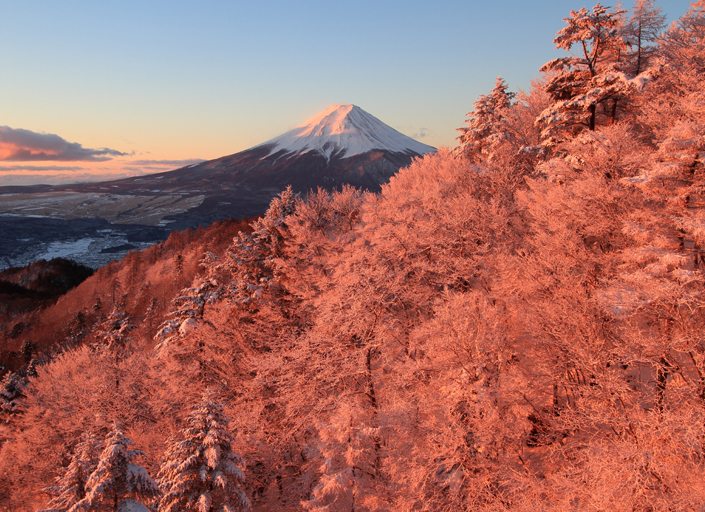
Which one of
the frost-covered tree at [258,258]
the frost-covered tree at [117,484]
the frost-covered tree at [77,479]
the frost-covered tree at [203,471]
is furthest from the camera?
the frost-covered tree at [258,258]

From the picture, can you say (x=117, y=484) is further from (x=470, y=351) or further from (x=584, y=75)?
(x=584, y=75)

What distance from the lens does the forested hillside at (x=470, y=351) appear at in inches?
436

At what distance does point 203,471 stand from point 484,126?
2382 centimetres

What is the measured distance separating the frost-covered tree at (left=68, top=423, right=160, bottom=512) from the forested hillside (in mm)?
59

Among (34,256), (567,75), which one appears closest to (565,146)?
(567,75)

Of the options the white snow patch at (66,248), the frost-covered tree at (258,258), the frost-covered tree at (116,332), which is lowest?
the white snow patch at (66,248)

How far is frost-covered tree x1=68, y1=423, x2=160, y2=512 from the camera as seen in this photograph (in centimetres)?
1051

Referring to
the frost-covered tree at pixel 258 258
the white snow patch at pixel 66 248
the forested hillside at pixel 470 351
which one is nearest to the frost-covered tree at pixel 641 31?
the forested hillside at pixel 470 351

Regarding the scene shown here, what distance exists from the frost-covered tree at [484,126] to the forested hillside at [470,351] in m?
0.24

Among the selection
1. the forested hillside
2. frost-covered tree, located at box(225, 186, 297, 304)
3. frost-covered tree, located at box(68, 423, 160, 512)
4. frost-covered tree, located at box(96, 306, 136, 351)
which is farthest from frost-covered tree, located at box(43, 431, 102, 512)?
frost-covered tree, located at box(96, 306, 136, 351)

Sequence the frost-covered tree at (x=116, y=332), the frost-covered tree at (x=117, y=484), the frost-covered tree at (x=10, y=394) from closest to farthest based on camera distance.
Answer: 1. the frost-covered tree at (x=117, y=484)
2. the frost-covered tree at (x=10, y=394)
3. the frost-covered tree at (x=116, y=332)

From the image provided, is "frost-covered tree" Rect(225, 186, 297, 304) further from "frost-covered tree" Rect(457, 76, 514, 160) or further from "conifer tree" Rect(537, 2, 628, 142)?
"conifer tree" Rect(537, 2, 628, 142)

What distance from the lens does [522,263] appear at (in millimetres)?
15234

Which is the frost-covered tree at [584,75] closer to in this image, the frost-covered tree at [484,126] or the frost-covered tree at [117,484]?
the frost-covered tree at [484,126]
